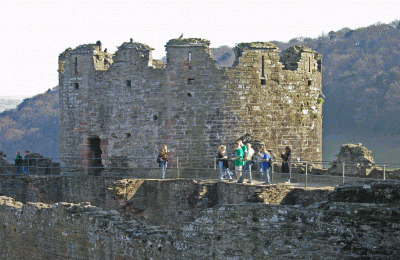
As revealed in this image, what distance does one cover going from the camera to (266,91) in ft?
59.3

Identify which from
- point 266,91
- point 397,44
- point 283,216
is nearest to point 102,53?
point 266,91

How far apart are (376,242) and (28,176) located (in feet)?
43.6

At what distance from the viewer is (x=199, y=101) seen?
58.5 feet

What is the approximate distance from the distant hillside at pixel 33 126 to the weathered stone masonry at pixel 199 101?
66987 mm

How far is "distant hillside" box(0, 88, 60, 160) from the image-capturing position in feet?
280

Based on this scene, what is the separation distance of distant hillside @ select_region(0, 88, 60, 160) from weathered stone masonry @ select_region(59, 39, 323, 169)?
66987 mm

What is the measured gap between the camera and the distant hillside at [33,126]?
85312 mm

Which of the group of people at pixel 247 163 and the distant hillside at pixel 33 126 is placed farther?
the distant hillside at pixel 33 126

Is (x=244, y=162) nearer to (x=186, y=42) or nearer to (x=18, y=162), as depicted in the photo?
(x=186, y=42)

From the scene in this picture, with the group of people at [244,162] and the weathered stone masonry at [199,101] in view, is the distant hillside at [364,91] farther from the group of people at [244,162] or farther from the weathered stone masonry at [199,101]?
the group of people at [244,162]

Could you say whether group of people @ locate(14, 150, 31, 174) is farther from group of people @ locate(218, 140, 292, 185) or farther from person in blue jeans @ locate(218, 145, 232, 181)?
group of people @ locate(218, 140, 292, 185)

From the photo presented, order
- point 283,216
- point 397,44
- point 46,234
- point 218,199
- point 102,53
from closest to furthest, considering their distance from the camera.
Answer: point 283,216 → point 46,234 → point 218,199 → point 102,53 → point 397,44

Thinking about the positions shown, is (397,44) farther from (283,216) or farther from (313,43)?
(283,216)

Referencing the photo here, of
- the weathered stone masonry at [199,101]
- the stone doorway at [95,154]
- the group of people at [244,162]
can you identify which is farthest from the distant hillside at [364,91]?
the group of people at [244,162]
